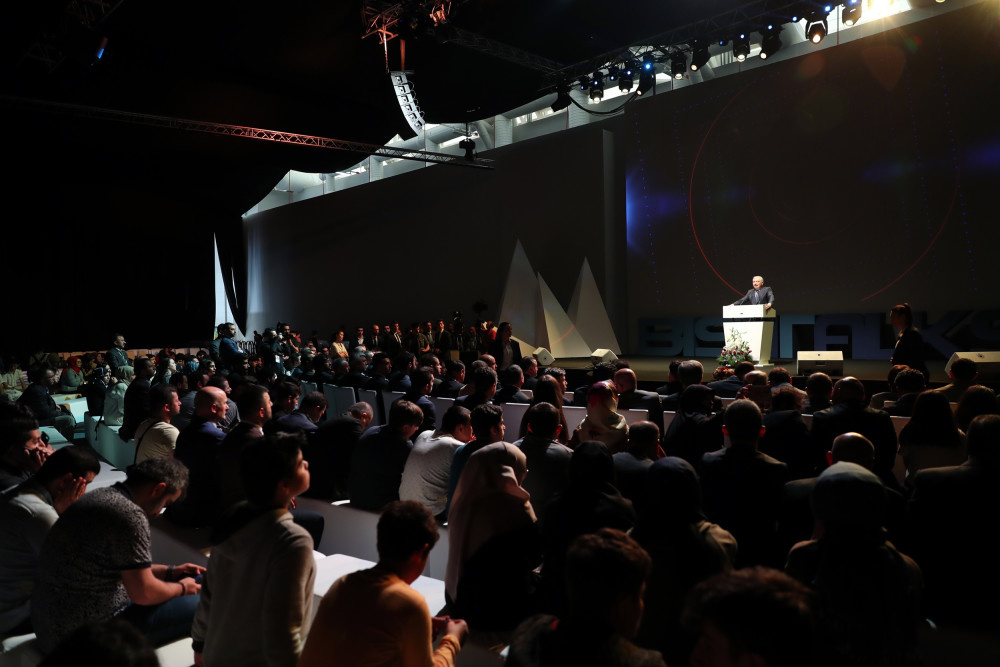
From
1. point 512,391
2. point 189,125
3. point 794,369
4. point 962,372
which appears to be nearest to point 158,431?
point 512,391

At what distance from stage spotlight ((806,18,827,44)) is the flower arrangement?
3.81m

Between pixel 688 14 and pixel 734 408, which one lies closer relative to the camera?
pixel 734 408

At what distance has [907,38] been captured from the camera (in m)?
9.00

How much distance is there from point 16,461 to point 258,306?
62.3 ft

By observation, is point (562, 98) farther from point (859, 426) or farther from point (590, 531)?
point (590, 531)

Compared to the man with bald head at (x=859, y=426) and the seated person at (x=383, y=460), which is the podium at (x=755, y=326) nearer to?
the man with bald head at (x=859, y=426)

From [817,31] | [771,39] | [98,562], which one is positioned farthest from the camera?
[771,39]

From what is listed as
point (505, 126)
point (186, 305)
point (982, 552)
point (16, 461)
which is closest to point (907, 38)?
point (505, 126)

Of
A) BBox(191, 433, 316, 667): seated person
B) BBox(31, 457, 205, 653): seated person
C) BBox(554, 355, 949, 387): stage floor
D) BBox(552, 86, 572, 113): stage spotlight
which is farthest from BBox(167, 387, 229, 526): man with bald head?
BBox(552, 86, 572, 113): stage spotlight

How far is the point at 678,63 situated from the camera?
9.93 metres

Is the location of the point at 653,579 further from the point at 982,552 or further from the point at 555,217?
the point at 555,217

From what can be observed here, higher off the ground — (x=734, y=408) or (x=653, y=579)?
(x=734, y=408)

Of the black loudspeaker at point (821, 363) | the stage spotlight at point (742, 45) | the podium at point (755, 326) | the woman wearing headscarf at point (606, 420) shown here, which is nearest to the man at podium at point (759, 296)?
the podium at point (755, 326)

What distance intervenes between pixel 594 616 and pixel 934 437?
222 cm
